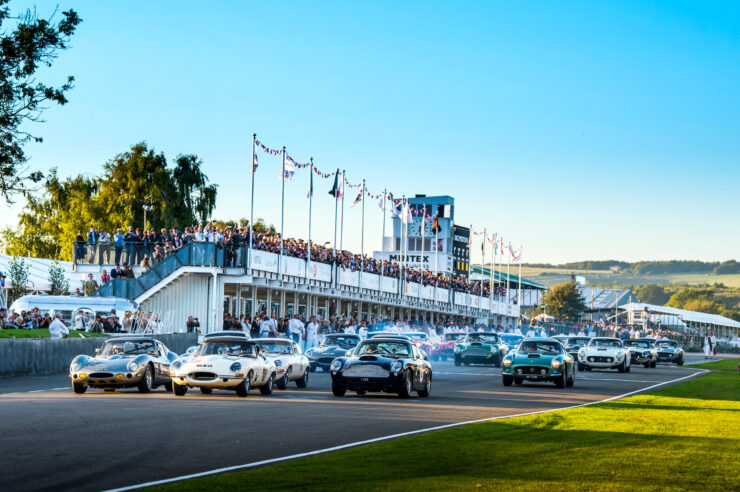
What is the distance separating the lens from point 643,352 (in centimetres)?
4797

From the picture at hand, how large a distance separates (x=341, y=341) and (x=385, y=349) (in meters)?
11.6

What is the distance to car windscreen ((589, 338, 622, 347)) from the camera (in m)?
40.5

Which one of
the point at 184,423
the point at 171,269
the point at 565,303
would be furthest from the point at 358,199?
the point at 565,303

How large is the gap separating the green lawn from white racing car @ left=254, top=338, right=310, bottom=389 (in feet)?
30.1

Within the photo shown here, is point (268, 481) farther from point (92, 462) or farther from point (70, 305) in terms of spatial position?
point (70, 305)

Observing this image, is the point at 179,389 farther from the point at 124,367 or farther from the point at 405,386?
the point at 405,386

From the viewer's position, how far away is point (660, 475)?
10.4m

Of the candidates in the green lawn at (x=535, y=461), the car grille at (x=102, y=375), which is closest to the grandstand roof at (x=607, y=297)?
the car grille at (x=102, y=375)

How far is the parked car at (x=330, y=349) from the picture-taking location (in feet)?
111

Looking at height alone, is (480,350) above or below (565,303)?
below

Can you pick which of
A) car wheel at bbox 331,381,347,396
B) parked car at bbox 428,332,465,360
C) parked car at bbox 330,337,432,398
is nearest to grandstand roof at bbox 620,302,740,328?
parked car at bbox 428,332,465,360

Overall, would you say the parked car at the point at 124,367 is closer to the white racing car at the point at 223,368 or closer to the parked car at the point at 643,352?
the white racing car at the point at 223,368

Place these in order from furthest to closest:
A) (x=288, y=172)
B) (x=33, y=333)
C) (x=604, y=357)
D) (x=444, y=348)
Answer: (x=444, y=348) → (x=288, y=172) → (x=604, y=357) → (x=33, y=333)

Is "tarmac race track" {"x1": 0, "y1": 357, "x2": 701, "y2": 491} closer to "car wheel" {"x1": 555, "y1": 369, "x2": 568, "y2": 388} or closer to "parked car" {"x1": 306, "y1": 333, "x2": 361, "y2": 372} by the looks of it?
"car wheel" {"x1": 555, "y1": 369, "x2": 568, "y2": 388}
